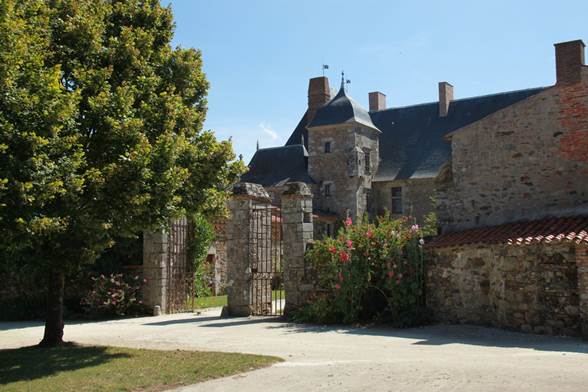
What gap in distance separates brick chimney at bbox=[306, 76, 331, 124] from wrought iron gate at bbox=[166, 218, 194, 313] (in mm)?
21435

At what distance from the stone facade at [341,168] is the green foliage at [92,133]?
70.6 feet

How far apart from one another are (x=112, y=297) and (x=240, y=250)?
10.6 ft

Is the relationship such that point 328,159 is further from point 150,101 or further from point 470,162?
point 150,101

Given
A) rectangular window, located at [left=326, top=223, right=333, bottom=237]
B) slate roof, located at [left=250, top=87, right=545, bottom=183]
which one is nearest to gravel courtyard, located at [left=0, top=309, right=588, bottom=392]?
rectangular window, located at [left=326, top=223, right=333, bottom=237]

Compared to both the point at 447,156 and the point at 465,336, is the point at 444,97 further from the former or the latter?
the point at 465,336

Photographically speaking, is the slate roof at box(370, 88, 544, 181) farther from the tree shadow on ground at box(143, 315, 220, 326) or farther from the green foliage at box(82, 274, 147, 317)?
the green foliage at box(82, 274, 147, 317)

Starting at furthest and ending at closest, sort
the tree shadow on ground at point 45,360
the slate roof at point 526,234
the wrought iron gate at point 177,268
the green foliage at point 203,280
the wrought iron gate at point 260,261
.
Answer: the green foliage at point 203,280 → the wrought iron gate at point 177,268 → the wrought iron gate at point 260,261 → the slate roof at point 526,234 → the tree shadow on ground at point 45,360

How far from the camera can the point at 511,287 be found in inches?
427

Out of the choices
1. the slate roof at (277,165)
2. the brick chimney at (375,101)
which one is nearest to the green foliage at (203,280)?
the slate roof at (277,165)

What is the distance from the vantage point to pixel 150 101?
9.42m

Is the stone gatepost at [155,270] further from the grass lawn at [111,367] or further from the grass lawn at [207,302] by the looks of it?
the grass lawn at [111,367]

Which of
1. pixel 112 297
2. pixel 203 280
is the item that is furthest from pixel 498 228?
pixel 203 280

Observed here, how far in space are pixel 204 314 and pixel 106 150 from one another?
24.4ft

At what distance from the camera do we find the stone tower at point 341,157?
32000mm
